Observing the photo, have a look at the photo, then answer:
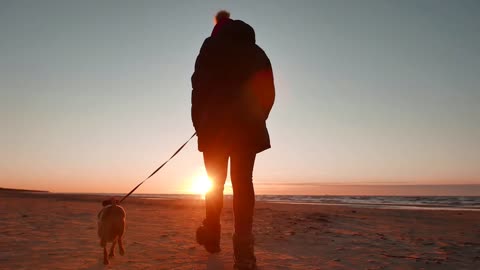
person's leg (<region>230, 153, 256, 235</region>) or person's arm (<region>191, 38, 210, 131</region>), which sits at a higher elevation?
person's arm (<region>191, 38, 210, 131</region>)

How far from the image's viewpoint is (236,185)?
3566 millimetres

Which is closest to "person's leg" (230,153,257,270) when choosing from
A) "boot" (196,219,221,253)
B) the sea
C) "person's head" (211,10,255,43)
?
"boot" (196,219,221,253)

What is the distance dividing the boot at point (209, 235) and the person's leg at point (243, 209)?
565 mm

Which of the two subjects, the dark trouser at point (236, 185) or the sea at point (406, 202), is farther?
the sea at point (406, 202)

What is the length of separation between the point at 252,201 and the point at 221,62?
145cm

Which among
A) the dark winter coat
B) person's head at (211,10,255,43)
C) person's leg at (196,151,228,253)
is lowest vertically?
person's leg at (196,151,228,253)

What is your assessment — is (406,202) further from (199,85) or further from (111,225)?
(199,85)

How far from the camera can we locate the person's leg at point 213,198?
148 inches

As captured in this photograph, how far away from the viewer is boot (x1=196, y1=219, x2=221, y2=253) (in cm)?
394

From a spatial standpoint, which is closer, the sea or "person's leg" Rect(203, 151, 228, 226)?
"person's leg" Rect(203, 151, 228, 226)

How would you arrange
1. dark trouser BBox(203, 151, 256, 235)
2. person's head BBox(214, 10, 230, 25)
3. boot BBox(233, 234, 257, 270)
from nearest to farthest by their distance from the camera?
boot BBox(233, 234, 257, 270)
dark trouser BBox(203, 151, 256, 235)
person's head BBox(214, 10, 230, 25)

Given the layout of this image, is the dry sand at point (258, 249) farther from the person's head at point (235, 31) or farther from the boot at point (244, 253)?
the person's head at point (235, 31)

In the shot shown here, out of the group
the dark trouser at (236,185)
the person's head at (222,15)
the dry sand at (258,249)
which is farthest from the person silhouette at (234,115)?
the dry sand at (258,249)

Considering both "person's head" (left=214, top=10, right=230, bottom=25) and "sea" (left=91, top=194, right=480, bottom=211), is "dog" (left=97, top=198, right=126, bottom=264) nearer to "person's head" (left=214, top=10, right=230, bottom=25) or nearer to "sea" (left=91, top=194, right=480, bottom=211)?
"person's head" (left=214, top=10, right=230, bottom=25)
